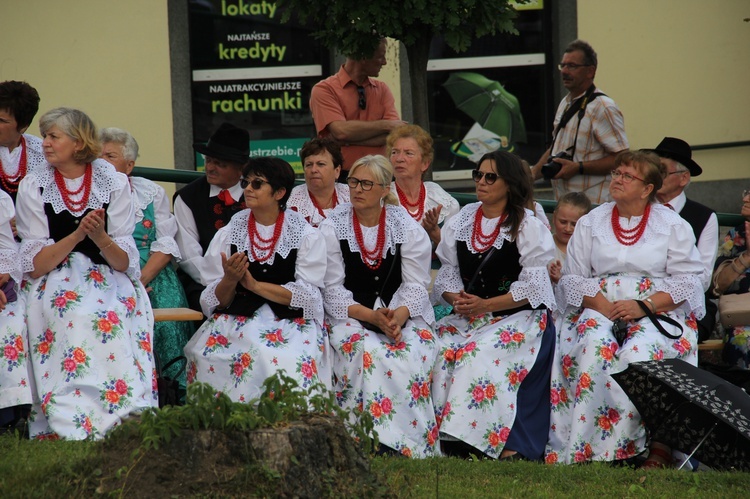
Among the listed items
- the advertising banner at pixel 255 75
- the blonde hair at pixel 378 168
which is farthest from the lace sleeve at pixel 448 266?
the advertising banner at pixel 255 75

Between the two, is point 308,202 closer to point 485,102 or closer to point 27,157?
point 27,157

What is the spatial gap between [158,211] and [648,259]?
3.19 metres

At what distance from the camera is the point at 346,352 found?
22.4 ft

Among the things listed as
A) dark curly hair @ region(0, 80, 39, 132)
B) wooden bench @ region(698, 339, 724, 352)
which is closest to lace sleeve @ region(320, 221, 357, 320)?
dark curly hair @ region(0, 80, 39, 132)

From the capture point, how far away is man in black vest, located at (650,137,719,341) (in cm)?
765

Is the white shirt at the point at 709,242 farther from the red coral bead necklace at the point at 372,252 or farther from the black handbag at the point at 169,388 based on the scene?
the black handbag at the point at 169,388

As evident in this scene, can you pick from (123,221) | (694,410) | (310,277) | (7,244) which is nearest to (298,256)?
(310,277)

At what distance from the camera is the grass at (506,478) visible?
5.12 metres

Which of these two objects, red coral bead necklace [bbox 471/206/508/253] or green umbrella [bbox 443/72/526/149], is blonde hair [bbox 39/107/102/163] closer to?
red coral bead necklace [bbox 471/206/508/253]

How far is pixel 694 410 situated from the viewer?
5.99 m

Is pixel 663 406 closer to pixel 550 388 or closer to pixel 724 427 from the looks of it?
pixel 724 427

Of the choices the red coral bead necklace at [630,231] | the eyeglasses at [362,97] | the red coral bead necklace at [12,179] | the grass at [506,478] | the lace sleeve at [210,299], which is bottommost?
the grass at [506,478]

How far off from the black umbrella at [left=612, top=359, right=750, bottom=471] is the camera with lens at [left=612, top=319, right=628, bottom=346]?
1.68 feet

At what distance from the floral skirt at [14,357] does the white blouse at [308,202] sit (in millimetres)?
1962
